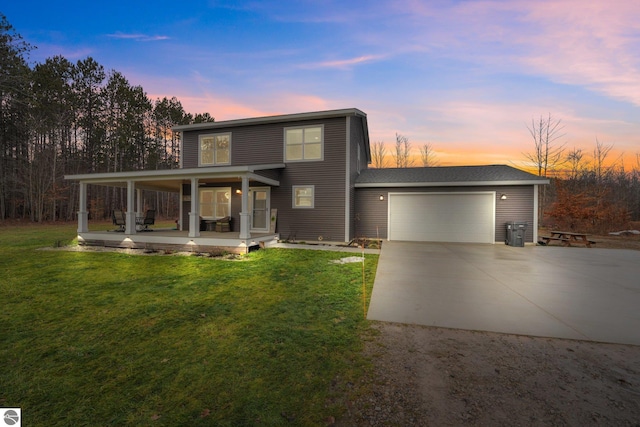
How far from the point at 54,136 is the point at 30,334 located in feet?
100

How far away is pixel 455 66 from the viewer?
492 inches

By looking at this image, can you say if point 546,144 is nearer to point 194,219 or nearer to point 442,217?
point 442,217

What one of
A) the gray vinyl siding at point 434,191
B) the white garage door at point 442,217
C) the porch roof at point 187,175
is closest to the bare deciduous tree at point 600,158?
the gray vinyl siding at point 434,191

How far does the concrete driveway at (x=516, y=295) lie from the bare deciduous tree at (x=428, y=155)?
81.2 ft

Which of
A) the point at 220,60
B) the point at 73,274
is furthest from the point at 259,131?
the point at 73,274

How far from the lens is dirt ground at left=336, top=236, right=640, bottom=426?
6.40 feet

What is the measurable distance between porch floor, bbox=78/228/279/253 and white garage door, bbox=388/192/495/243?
632 cm

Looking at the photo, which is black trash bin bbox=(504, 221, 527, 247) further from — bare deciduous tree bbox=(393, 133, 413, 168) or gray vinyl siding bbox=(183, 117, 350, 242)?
bare deciduous tree bbox=(393, 133, 413, 168)

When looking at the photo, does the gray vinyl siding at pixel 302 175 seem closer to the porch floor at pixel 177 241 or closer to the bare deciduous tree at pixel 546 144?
the porch floor at pixel 177 241

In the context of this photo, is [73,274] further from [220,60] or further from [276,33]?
[276,33]

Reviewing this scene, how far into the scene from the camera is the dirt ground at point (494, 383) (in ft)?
6.40

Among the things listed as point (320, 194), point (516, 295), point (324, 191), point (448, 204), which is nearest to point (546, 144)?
point (448, 204)

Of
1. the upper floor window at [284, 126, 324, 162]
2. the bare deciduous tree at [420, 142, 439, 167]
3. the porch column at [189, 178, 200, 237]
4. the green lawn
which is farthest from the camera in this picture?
the bare deciduous tree at [420, 142, 439, 167]

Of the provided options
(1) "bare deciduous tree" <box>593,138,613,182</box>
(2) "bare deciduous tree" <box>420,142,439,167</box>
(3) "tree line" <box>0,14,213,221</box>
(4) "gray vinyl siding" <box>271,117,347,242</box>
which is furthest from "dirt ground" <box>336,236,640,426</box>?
(2) "bare deciduous tree" <box>420,142,439,167</box>
